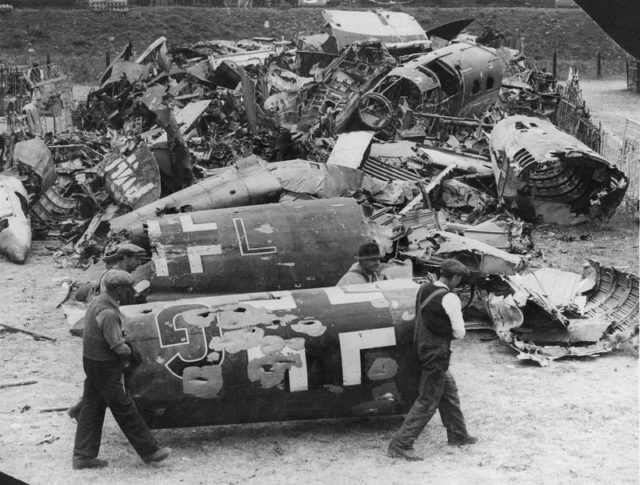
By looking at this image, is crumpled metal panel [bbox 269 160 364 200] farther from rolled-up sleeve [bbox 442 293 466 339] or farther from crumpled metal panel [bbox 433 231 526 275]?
rolled-up sleeve [bbox 442 293 466 339]

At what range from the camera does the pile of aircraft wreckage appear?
5.93 meters

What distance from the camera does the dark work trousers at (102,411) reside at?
5516 mm

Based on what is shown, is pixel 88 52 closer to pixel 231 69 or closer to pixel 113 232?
pixel 231 69

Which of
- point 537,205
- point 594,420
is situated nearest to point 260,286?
point 594,420

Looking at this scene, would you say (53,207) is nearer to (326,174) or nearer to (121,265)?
(326,174)

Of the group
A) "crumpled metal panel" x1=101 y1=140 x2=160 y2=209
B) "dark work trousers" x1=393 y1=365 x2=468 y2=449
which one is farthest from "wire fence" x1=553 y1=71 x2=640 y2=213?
"dark work trousers" x1=393 y1=365 x2=468 y2=449

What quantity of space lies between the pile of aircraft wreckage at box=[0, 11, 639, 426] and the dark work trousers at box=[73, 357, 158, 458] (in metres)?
0.18

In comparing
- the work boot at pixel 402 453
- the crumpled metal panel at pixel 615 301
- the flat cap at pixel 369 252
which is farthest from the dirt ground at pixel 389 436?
the flat cap at pixel 369 252

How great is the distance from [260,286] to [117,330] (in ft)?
9.18

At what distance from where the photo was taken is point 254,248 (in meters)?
8.27

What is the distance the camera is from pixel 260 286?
323 inches

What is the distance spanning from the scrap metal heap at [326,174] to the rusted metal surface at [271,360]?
0.12 m

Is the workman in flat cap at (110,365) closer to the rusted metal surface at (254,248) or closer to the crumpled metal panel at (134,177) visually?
the rusted metal surface at (254,248)

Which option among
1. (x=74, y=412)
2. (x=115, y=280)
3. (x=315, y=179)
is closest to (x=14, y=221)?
(x=315, y=179)
